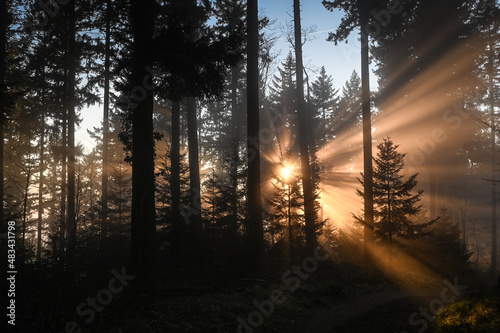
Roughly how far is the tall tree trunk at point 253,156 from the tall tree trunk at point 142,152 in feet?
13.2

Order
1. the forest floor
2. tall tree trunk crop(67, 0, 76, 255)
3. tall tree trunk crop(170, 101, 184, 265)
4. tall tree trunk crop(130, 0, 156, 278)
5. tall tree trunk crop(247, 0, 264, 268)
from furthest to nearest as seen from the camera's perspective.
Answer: tall tree trunk crop(67, 0, 76, 255) → tall tree trunk crop(170, 101, 184, 265) → tall tree trunk crop(247, 0, 264, 268) → tall tree trunk crop(130, 0, 156, 278) → the forest floor

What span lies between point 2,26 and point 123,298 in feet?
50.2

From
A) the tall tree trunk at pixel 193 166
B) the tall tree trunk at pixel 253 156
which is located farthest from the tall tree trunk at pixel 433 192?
the tall tree trunk at pixel 253 156

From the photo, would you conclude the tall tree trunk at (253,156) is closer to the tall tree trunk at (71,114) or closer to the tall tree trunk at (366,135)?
the tall tree trunk at (366,135)

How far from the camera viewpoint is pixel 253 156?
11.9 meters

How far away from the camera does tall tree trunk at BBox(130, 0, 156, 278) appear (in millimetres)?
9172

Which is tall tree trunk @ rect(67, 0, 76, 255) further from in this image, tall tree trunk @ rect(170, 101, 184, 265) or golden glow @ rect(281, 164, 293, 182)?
golden glow @ rect(281, 164, 293, 182)

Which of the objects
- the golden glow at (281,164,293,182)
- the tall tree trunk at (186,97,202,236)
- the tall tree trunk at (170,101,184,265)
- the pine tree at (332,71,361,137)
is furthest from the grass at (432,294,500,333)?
the pine tree at (332,71,361,137)

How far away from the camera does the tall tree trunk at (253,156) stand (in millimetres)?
11828

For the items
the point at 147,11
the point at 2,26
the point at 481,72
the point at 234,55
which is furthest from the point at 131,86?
the point at 481,72

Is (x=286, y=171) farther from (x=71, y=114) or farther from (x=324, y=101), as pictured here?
(x=324, y=101)

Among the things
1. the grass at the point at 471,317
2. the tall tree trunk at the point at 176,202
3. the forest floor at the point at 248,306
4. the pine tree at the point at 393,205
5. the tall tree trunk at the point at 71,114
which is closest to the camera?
the grass at the point at 471,317

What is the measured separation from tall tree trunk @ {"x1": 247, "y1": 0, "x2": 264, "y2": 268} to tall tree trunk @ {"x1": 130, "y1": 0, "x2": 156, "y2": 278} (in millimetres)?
4015

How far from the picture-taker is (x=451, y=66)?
23172mm
